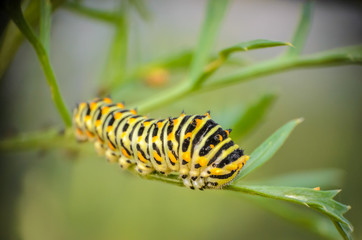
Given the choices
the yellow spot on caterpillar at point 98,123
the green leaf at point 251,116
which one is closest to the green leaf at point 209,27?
the green leaf at point 251,116

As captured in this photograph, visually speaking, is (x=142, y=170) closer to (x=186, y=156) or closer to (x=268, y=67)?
(x=186, y=156)

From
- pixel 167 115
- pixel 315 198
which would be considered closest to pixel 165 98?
pixel 315 198

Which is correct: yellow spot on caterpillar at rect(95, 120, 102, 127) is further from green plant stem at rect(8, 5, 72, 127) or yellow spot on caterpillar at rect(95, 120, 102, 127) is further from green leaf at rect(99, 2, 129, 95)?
green leaf at rect(99, 2, 129, 95)

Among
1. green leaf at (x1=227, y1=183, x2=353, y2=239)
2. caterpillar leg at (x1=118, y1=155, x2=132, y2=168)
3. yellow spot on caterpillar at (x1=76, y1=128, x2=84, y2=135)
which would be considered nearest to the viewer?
green leaf at (x1=227, y1=183, x2=353, y2=239)

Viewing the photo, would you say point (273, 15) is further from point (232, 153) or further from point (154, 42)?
point (232, 153)

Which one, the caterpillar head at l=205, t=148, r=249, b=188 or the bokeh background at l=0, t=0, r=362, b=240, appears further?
the bokeh background at l=0, t=0, r=362, b=240

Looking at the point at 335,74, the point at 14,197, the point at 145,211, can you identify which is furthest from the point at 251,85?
the point at 14,197

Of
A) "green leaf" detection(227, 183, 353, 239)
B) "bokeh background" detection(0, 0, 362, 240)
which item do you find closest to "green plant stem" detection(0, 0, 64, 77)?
"bokeh background" detection(0, 0, 362, 240)
